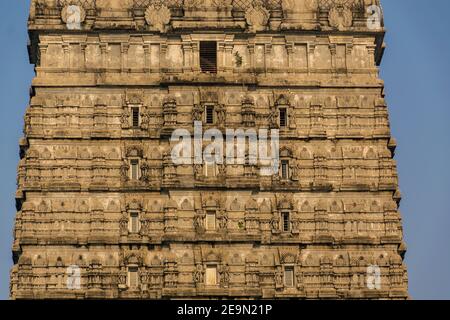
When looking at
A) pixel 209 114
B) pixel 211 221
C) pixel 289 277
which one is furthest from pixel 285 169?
pixel 289 277

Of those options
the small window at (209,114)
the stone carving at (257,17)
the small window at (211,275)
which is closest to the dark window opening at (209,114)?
the small window at (209,114)

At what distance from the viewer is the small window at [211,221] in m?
96.9

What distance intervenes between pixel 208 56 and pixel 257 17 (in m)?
3.57

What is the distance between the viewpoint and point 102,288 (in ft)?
312

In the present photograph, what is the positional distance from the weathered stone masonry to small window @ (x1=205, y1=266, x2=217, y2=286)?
0.05 meters

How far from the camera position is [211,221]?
97.1 metres

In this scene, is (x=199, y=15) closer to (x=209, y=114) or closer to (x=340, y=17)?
(x=209, y=114)

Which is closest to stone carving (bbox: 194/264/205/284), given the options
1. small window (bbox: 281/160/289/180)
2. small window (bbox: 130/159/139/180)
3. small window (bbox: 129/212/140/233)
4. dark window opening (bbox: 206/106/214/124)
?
small window (bbox: 129/212/140/233)

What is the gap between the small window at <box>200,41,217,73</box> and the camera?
99.8 m

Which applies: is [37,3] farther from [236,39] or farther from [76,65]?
[236,39]

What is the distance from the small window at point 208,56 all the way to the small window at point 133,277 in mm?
12204

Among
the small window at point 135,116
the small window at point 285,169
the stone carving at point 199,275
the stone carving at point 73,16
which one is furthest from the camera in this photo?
the stone carving at point 73,16

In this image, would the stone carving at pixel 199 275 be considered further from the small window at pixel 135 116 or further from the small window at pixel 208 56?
the small window at pixel 208 56
